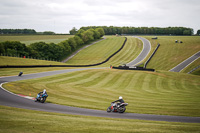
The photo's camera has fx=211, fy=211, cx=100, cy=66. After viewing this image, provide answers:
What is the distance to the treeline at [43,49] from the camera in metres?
97.4

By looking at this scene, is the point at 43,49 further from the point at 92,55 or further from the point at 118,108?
the point at 118,108

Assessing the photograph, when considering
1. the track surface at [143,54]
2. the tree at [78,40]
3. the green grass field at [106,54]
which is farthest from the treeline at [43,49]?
the track surface at [143,54]

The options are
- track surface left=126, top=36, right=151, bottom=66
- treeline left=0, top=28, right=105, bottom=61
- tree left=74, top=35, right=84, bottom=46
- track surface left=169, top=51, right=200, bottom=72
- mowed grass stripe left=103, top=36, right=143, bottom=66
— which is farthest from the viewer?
tree left=74, top=35, right=84, bottom=46

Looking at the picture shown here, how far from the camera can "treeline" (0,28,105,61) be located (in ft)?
319

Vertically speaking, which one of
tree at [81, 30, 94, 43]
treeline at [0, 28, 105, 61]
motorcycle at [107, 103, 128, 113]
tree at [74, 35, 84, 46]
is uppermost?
tree at [81, 30, 94, 43]

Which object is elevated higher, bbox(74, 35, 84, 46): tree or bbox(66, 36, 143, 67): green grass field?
bbox(74, 35, 84, 46): tree

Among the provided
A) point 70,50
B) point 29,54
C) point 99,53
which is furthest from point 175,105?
point 70,50

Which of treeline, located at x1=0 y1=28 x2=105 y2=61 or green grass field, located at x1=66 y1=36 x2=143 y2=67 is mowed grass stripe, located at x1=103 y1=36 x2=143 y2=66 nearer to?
green grass field, located at x1=66 y1=36 x2=143 y2=67

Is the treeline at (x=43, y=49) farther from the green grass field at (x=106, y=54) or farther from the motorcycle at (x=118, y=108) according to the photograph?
the motorcycle at (x=118, y=108)

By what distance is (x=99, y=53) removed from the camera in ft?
416

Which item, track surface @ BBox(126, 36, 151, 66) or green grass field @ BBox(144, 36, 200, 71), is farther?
track surface @ BBox(126, 36, 151, 66)


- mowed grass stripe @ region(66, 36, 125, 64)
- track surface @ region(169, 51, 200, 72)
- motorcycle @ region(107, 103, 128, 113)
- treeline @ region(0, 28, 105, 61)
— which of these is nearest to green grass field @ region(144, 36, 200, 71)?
track surface @ region(169, 51, 200, 72)

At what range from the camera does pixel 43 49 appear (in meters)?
114

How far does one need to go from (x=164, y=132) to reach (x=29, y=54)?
326ft
